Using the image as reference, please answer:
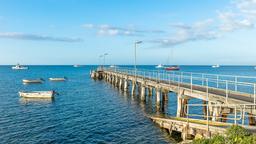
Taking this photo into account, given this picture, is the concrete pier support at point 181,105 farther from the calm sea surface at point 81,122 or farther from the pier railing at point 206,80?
the calm sea surface at point 81,122

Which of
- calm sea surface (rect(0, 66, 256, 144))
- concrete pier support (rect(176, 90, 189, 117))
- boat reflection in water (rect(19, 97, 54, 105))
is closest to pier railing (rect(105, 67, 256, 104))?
concrete pier support (rect(176, 90, 189, 117))

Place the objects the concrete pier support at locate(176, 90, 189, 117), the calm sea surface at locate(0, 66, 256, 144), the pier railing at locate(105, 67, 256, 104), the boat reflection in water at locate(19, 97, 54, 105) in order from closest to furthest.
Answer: the pier railing at locate(105, 67, 256, 104) → the calm sea surface at locate(0, 66, 256, 144) → the concrete pier support at locate(176, 90, 189, 117) → the boat reflection in water at locate(19, 97, 54, 105)

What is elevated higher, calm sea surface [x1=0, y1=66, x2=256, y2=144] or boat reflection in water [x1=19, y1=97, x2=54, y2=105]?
boat reflection in water [x1=19, y1=97, x2=54, y2=105]

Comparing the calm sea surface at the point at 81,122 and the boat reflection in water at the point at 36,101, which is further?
the boat reflection in water at the point at 36,101

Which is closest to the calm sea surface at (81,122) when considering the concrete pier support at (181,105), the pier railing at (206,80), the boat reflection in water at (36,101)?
the boat reflection in water at (36,101)

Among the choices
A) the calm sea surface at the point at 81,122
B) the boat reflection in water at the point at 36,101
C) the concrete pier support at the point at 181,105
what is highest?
the concrete pier support at the point at 181,105

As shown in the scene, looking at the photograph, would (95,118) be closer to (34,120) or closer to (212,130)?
(34,120)

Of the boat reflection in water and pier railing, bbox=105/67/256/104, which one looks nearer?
pier railing, bbox=105/67/256/104

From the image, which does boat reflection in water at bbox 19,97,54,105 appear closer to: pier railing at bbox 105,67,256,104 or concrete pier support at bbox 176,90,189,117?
pier railing at bbox 105,67,256,104

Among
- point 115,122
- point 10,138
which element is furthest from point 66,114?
point 10,138

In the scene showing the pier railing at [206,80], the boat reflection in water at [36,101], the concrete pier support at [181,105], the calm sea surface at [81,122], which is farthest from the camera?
the boat reflection in water at [36,101]

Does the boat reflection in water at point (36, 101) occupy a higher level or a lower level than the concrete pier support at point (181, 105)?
lower

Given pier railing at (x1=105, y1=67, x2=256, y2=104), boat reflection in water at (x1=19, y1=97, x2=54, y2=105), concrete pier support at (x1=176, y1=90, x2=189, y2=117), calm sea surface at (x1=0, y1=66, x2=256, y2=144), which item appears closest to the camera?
pier railing at (x1=105, y1=67, x2=256, y2=104)

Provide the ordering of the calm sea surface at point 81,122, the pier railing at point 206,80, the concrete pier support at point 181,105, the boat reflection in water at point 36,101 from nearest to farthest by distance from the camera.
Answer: the pier railing at point 206,80 → the calm sea surface at point 81,122 → the concrete pier support at point 181,105 → the boat reflection in water at point 36,101
